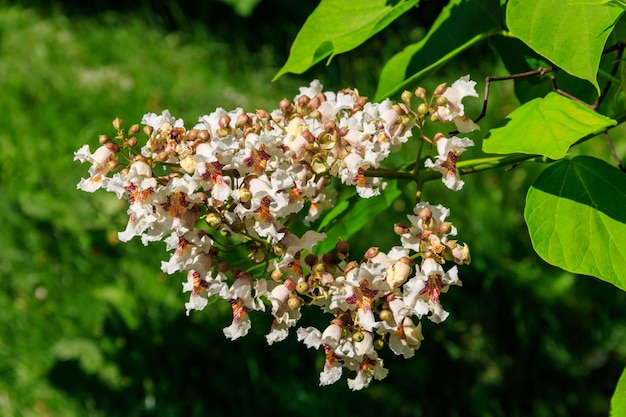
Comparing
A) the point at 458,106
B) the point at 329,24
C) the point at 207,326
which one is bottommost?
the point at 207,326

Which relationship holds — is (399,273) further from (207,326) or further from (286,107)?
(207,326)

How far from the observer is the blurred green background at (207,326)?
2914mm

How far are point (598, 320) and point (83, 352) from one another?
6.68ft

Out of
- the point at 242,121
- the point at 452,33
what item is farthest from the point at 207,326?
the point at 242,121

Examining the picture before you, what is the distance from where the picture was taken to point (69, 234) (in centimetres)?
355

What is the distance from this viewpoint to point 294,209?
4.21 feet

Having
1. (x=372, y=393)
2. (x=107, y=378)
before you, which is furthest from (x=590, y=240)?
(x=107, y=378)

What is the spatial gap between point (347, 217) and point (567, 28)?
0.59 metres

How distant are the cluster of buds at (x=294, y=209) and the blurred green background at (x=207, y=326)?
5.16 ft

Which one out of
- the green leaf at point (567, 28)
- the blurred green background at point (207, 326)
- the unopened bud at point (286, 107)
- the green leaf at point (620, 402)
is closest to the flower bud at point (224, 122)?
the unopened bud at point (286, 107)

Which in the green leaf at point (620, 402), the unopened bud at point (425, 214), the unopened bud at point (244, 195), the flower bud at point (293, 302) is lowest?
the green leaf at point (620, 402)

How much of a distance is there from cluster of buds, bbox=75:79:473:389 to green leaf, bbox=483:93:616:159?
0.09 metres

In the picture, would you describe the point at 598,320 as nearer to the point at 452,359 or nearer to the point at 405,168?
the point at 452,359

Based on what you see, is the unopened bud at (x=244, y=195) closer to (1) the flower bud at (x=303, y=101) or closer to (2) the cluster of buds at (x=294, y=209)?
(2) the cluster of buds at (x=294, y=209)
